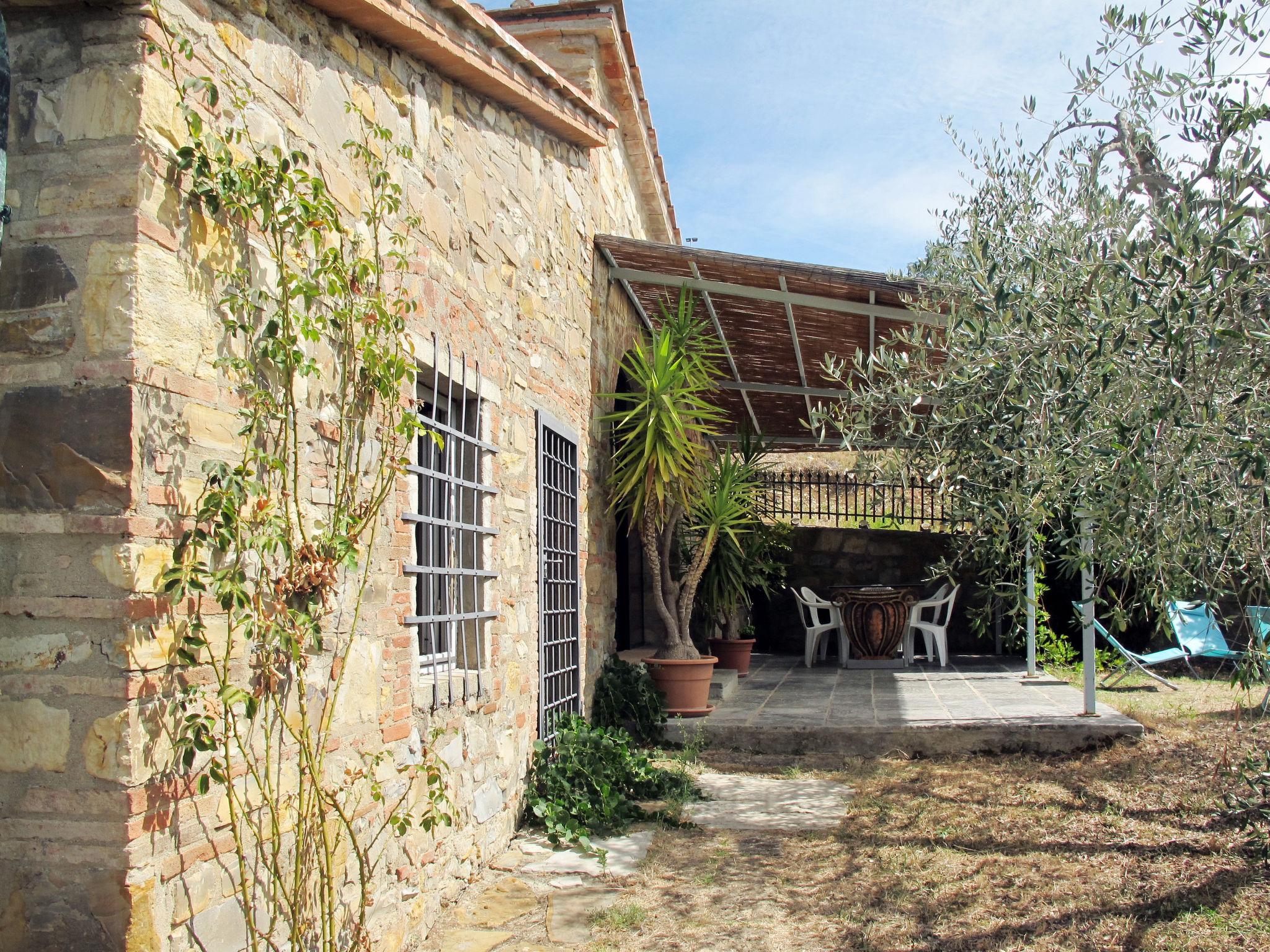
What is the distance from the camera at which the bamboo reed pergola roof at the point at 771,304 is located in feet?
Result: 21.4

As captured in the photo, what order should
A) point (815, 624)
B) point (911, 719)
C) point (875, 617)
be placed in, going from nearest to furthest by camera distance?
point (911, 719)
point (875, 617)
point (815, 624)

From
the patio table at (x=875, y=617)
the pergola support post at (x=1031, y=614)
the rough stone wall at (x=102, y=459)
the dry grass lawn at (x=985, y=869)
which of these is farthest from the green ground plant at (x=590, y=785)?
the patio table at (x=875, y=617)

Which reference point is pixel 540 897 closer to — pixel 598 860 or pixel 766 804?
pixel 598 860

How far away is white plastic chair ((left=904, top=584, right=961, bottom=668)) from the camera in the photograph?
406 inches

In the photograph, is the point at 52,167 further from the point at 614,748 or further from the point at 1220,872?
the point at 1220,872

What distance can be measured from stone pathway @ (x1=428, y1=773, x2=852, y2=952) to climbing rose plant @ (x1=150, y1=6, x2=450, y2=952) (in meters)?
0.56

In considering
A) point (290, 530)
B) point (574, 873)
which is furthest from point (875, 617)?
point (290, 530)

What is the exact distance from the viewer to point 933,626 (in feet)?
33.9

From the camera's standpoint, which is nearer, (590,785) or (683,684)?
(590,785)

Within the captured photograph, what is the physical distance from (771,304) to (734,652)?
353cm

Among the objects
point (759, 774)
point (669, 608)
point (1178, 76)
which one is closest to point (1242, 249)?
point (1178, 76)

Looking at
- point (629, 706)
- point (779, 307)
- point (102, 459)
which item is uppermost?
point (779, 307)

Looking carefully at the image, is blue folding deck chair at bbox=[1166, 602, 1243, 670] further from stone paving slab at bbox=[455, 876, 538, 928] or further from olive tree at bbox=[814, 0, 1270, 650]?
stone paving slab at bbox=[455, 876, 538, 928]

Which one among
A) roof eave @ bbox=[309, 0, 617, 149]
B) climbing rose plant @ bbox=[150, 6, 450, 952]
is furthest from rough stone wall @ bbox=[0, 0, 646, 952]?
roof eave @ bbox=[309, 0, 617, 149]
